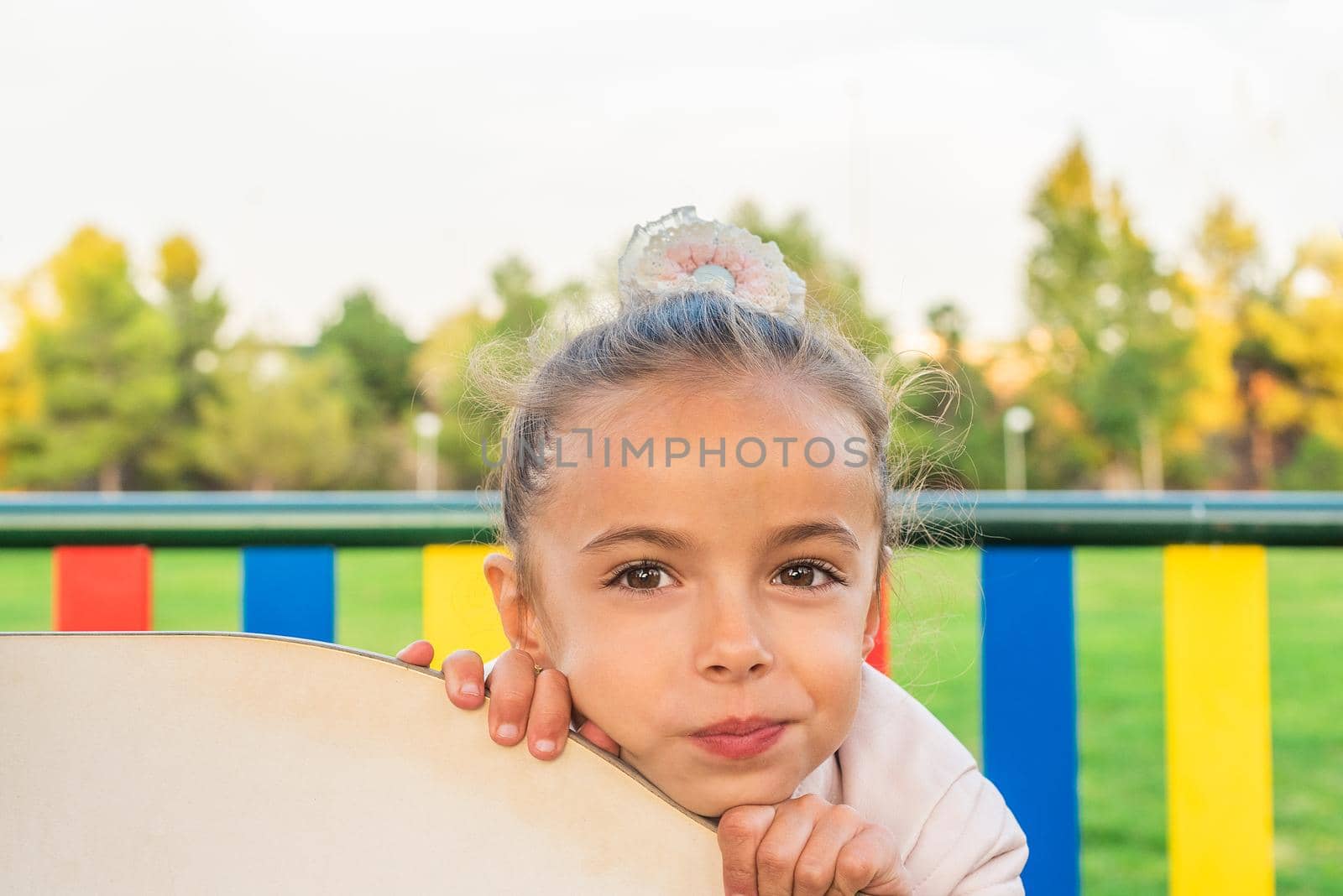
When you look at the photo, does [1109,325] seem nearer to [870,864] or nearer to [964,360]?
[964,360]

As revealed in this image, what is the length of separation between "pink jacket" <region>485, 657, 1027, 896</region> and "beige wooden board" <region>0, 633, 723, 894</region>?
35 centimetres

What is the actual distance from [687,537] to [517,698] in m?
0.24

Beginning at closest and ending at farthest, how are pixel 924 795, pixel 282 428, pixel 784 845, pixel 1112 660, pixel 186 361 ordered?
pixel 784 845, pixel 924 795, pixel 1112 660, pixel 282 428, pixel 186 361

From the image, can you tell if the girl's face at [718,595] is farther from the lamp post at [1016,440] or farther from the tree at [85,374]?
the tree at [85,374]

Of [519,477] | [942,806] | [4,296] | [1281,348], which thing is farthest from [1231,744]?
[4,296]

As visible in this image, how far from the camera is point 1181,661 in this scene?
226 cm

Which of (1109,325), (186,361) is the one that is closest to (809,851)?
(1109,325)

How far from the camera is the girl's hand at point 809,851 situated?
98cm

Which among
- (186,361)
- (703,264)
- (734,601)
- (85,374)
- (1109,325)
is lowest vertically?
(734,601)

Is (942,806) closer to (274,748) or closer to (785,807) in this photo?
(785,807)

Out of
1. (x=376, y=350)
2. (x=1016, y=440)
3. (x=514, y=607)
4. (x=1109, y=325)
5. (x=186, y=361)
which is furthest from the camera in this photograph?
(x=376, y=350)

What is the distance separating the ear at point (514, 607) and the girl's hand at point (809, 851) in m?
0.45

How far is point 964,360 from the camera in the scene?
3047 cm

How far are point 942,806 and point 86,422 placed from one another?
40964mm
